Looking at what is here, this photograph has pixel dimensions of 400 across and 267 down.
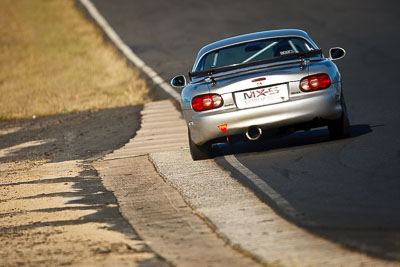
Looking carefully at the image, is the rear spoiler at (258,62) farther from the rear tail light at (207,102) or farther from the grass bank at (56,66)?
the grass bank at (56,66)

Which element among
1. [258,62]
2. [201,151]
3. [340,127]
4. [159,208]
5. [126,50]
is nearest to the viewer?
[159,208]

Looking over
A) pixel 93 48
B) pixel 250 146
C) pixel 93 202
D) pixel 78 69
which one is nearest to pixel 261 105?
pixel 250 146

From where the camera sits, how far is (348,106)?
42.2ft

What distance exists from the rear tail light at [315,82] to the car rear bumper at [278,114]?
0.06 meters

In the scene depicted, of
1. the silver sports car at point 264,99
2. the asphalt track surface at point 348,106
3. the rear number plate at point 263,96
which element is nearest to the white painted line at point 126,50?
the asphalt track surface at point 348,106

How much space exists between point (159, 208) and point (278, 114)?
2078 millimetres

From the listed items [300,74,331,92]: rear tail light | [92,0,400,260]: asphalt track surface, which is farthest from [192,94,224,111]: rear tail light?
[300,74,331,92]: rear tail light

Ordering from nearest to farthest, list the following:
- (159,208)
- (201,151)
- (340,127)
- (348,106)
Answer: (159,208) → (340,127) → (201,151) → (348,106)

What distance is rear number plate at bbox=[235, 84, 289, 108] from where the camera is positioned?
28.3 ft

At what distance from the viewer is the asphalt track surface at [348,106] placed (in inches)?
240

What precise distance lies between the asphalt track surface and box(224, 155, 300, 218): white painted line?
0.17ft

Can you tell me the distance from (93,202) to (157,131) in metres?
5.16

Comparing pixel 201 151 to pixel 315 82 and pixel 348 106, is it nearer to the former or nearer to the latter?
pixel 315 82

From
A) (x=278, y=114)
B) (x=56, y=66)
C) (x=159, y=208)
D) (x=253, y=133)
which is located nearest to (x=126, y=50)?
(x=56, y=66)
